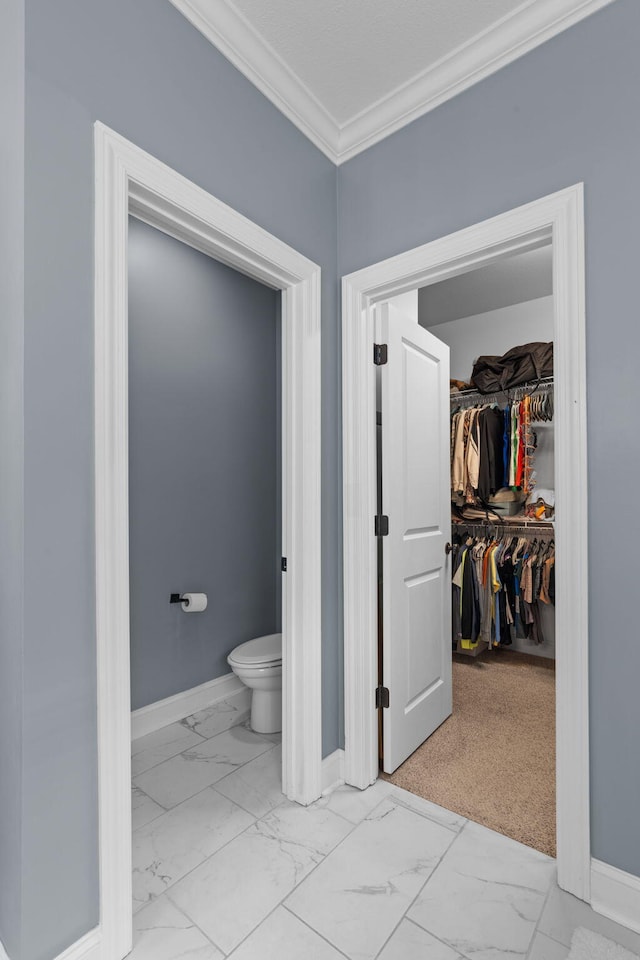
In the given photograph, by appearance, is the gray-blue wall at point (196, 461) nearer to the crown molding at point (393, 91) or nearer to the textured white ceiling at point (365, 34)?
the crown molding at point (393, 91)

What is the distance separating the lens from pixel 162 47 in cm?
141

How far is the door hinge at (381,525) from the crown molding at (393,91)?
1.50m

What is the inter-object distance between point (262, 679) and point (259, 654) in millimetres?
127

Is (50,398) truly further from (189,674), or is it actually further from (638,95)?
(189,674)

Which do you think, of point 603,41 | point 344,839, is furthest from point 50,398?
point 603,41

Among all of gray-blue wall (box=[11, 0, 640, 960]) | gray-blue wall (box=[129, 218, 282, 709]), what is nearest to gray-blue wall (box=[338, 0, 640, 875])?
gray-blue wall (box=[11, 0, 640, 960])

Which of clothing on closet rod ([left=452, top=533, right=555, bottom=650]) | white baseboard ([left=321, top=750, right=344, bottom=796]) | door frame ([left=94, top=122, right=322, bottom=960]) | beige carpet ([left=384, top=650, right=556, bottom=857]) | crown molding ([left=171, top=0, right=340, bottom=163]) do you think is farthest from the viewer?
clothing on closet rod ([left=452, top=533, right=555, bottom=650])

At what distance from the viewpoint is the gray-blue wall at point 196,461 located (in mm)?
2498

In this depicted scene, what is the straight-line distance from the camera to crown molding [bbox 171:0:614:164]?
151cm

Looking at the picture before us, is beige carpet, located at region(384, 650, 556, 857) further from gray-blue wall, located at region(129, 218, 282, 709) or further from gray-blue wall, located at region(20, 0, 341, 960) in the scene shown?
gray-blue wall, located at region(20, 0, 341, 960)

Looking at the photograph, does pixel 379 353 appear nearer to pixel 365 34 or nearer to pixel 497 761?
pixel 365 34

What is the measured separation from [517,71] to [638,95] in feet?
1.39

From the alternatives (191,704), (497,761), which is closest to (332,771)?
(497,761)

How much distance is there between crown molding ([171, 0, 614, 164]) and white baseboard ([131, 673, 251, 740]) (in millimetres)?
2672
